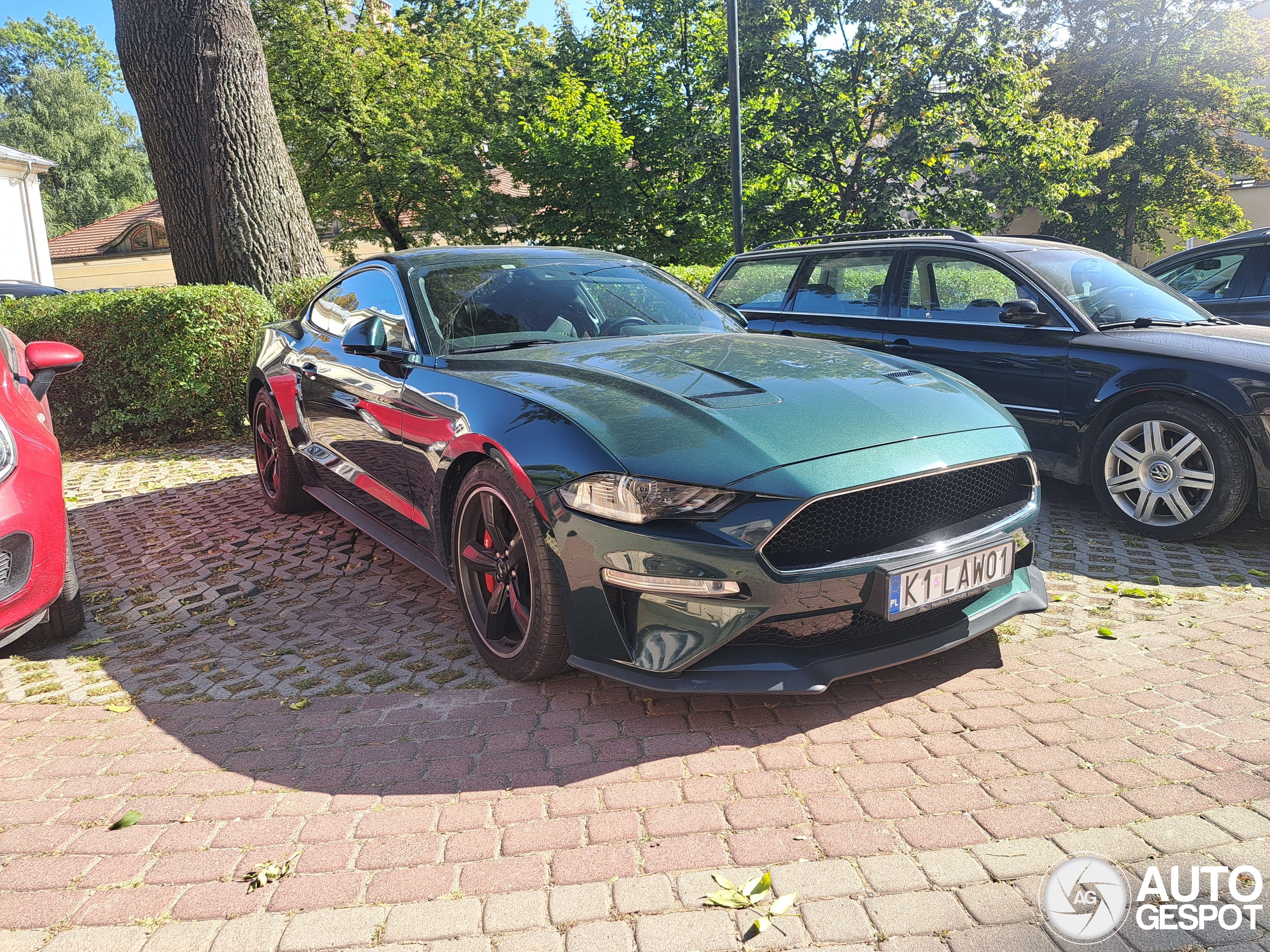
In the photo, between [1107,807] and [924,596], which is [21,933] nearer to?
[924,596]

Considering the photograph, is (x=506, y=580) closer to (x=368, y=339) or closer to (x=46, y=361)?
(x=368, y=339)

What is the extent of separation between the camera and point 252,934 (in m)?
2.23

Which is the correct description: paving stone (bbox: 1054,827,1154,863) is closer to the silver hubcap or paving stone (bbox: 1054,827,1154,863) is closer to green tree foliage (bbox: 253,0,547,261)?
the silver hubcap

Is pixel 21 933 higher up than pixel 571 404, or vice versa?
pixel 571 404

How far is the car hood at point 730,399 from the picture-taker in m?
2.94

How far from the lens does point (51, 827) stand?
2.74 m

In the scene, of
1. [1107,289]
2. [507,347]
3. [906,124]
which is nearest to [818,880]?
[507,347]

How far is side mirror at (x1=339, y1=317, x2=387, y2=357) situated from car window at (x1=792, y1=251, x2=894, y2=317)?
12.3 feet

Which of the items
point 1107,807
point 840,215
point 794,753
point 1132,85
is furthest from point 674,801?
point 1132,85

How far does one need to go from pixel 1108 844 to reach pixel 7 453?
4083 mm

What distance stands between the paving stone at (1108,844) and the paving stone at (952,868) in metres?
0.26

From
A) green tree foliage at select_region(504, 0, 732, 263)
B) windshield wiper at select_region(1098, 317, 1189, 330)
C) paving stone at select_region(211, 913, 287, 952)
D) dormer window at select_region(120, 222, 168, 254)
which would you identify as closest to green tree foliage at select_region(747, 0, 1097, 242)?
green tree foliage at select_region(504, 0, 732, 263)

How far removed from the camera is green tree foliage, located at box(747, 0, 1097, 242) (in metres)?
19.1

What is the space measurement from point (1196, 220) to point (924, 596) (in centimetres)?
3384
